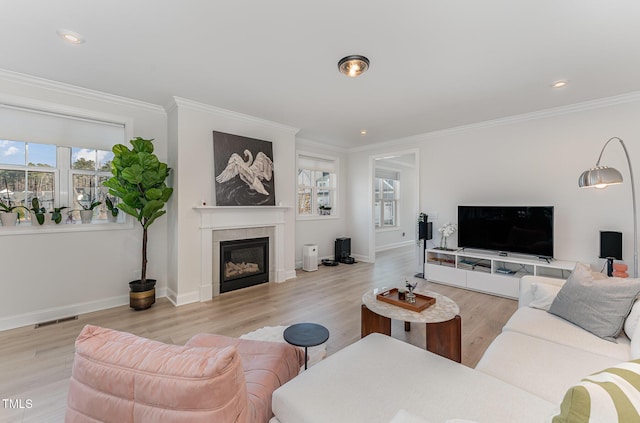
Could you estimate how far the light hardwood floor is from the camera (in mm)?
1986

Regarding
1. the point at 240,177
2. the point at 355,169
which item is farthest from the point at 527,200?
the point at 240,177

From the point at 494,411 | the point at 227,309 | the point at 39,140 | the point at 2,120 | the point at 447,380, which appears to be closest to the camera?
the point at 494,411

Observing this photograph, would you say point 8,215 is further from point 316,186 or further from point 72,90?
point 316,186

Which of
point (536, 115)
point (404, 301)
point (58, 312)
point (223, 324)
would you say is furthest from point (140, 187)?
point (536, 115)

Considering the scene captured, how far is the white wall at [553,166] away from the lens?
335 cm

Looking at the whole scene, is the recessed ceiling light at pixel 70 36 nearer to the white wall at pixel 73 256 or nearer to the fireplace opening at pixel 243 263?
the white wall at pixel 73 256

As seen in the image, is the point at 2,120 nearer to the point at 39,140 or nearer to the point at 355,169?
the point at 39,140

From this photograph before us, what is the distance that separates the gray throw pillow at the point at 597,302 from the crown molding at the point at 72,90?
483cm

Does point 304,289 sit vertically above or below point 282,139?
below

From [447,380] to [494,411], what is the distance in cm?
24

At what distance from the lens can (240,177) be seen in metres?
4.07

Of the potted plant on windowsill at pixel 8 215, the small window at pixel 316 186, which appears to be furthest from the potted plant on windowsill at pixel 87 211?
the small window at pixel 316 186

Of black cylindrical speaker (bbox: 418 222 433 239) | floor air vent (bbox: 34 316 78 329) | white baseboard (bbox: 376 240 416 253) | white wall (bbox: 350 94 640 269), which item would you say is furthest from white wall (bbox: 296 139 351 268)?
floor air vent (bbox: 34 316 78 329)

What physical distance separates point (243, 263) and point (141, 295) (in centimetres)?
137
